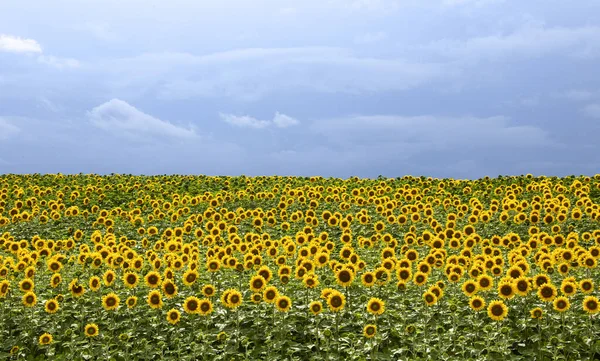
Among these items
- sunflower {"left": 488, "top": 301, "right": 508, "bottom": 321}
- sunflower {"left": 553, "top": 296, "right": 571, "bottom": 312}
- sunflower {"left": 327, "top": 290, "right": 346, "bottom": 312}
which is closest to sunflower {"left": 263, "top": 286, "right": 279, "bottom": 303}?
sunflower {"left": 327, "top": 290, "right": 346, "bottom": 312}

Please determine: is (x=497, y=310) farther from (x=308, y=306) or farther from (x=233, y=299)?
(x=233, y=299)

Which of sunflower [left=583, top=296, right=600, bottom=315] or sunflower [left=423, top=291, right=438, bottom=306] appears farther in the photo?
sunflower [left=423, top=291, right=438, bottom=306]

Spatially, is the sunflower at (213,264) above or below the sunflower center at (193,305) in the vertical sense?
above

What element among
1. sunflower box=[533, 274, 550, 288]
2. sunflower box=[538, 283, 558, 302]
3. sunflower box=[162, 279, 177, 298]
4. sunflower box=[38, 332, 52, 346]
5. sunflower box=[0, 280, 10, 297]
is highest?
sunflower box=[533, 274, 550, 288]

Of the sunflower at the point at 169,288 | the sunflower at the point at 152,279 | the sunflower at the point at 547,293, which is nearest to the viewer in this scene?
the sunflower at the point at 547,293

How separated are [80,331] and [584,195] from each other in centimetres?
2298

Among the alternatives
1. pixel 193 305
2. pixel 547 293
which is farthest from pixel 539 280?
pixel 193 305

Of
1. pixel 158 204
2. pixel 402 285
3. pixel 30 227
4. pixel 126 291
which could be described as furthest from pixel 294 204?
pixel 402 285

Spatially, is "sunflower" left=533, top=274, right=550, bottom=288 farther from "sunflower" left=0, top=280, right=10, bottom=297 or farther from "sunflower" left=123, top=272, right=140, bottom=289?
"sunflower" left=0, top=280, right=10, bottom=297

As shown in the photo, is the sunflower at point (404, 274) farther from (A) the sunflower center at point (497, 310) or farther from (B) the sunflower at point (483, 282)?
(A) the sunflower center at point (497, 310)

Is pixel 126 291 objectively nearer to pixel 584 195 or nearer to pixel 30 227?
pixel 30 227

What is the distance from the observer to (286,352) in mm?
11273

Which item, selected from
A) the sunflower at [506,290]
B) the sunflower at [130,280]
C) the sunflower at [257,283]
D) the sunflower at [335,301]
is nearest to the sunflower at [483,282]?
the sunflower at [506,290]

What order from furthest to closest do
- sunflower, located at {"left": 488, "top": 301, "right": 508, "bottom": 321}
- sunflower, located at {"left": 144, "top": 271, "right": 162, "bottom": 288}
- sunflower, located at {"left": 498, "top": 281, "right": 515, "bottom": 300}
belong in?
sunflower, located at {"left": 144, "top": 271, "right": 162, "bottom": 288}, sunflower, located at {"left": 498, "top": 281, "right": 515, "bottom": 300}, sunflower, located at {"left": 488, "top": 301, "right": 508, "bottom": 321}
